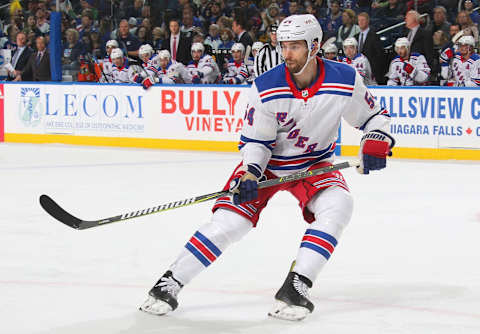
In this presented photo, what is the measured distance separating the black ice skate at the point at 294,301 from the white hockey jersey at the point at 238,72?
8054mm

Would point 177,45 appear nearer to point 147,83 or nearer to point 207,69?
point 207,69

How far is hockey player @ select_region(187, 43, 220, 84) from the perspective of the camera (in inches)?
453

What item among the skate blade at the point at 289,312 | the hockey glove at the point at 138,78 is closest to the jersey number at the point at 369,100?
the skate blade at the point at 289,312

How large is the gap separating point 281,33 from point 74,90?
8.16 m

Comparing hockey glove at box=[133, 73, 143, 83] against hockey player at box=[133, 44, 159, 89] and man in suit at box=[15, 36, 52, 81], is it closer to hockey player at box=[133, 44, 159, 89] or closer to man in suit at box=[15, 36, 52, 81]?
hockey player at box=[133, 44, 159, 89]

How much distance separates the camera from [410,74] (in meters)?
10.1

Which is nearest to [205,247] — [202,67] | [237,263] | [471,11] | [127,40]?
[237,263]

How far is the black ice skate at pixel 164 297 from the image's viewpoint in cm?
335

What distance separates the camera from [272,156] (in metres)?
3.63

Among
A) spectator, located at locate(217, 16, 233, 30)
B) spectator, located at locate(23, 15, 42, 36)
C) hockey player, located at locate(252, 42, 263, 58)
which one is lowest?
hockey player, located at locate(252, 42, 263, 58)

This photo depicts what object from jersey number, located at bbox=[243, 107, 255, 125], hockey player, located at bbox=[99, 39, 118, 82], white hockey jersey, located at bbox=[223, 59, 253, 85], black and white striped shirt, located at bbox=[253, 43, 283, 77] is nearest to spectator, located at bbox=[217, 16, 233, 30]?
white hockey jersey, located at bbox=[223, 59, 253, 85]

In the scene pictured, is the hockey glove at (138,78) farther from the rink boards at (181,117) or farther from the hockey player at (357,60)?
the hockey player at (357,60)

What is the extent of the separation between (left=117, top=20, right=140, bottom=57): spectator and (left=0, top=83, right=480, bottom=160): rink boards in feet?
5.36

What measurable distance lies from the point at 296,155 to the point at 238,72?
7.98m
